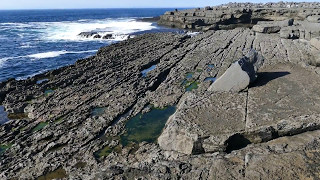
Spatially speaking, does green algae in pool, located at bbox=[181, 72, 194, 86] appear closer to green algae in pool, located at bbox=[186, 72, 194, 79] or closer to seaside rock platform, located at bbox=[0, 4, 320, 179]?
green algae in pool, located at bbox=[186, 72, 194, 79]

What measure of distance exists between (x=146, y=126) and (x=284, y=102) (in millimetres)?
5923

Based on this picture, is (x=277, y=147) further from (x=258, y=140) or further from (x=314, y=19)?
(x=314, y=19)

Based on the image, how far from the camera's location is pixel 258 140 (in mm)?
8578

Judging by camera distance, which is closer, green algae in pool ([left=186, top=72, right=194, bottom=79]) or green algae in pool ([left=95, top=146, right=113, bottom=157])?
green algae in pool ([left=95, top=146, right=113, bottom=157])

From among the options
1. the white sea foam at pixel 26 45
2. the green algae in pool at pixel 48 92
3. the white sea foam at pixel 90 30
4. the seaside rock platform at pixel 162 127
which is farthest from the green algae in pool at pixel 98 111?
the white sea foam at pixel 90 30

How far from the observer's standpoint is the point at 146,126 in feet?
40.5

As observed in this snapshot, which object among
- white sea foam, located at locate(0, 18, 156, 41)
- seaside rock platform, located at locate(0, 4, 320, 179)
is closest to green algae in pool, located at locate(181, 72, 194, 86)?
seaside rock platform, located at locate(0, 4, 320, 179)

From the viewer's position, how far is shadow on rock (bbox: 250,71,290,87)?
41.4ft

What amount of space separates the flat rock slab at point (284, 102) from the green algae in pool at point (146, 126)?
4.08 meters

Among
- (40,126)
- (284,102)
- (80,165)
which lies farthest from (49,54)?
(284,102)

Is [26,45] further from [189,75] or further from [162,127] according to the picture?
[162,127]

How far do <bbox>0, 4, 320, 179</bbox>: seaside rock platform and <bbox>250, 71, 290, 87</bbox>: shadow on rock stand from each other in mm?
47

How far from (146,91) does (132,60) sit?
8.78 metres

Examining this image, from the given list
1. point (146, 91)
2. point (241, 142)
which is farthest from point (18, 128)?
point (241, 142)
